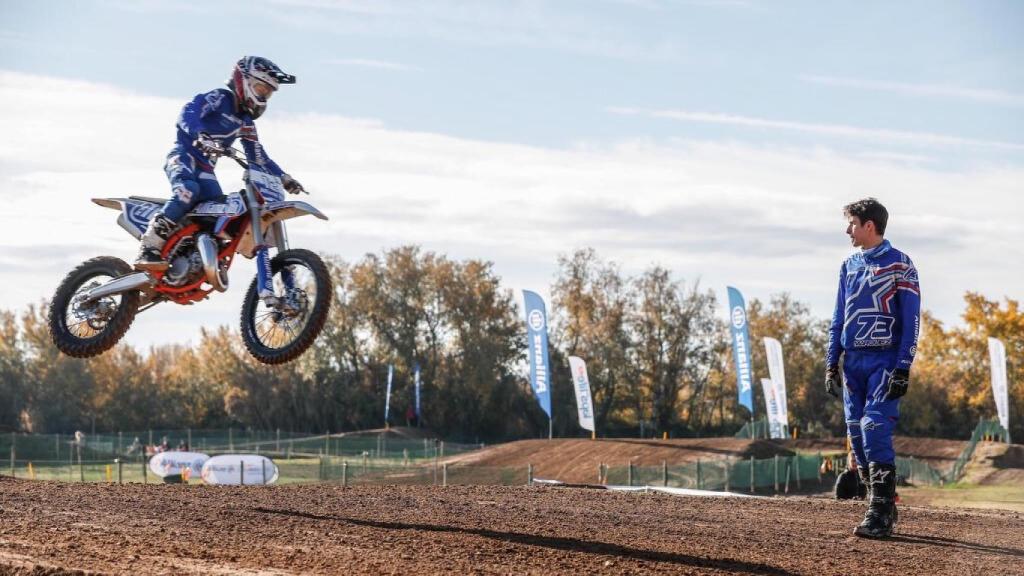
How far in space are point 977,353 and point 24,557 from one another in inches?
2832

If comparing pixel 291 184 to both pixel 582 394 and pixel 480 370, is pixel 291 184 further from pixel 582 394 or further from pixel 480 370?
pixel 480 370

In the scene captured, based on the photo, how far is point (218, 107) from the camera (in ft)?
40.6

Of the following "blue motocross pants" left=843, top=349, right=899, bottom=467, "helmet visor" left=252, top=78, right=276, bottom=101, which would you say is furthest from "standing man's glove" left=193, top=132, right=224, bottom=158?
"blue motocross pants" left=843, top=349, right=899, bottom=467

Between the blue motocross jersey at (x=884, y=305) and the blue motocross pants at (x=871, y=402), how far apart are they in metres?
0.11

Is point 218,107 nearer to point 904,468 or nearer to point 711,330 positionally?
point 904,468

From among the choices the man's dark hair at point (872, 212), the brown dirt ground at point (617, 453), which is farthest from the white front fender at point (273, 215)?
the brown dirt ground at point (617, 453)

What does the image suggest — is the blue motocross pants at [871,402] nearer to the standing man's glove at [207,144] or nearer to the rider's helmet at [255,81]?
the rider's helmet at [255,81]

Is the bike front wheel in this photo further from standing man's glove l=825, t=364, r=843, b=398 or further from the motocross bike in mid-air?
standing man's glove l=825, t=364, r=843, b=398

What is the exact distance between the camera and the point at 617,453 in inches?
1634

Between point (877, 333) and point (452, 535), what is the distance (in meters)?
4.40

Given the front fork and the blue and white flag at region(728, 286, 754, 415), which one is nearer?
the front fork

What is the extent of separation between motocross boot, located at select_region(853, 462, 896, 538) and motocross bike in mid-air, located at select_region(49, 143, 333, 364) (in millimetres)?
5758

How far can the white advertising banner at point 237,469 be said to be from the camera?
1228 inches

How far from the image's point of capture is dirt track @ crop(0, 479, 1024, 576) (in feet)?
28.2
